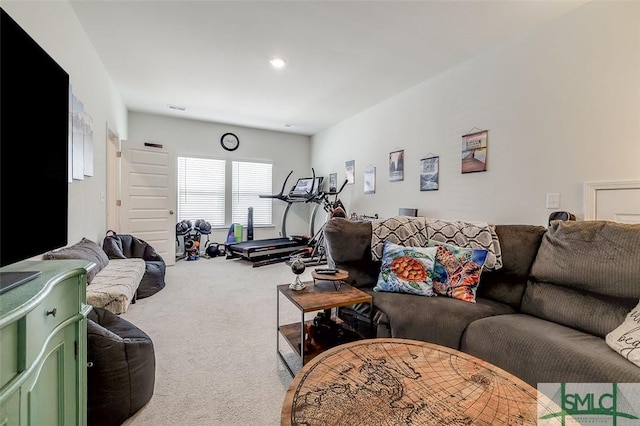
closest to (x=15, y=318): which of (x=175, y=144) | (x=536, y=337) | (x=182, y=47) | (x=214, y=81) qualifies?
(x=536, y=337)

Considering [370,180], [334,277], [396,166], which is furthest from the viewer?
[370,180]

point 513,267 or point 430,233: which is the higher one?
point 430,233

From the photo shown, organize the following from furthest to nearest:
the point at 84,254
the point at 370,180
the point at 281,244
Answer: the point at 281,244 → the point at 370,180 → the point at 84,254

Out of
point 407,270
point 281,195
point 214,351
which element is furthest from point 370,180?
point 214,351

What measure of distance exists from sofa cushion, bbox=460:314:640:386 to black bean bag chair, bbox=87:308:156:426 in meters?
1.83

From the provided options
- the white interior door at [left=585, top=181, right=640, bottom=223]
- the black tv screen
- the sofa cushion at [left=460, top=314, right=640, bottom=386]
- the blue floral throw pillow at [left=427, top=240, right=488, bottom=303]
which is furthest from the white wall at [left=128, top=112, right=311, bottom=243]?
the white interior door at [left=585, top=181, right=640, bottom=223]

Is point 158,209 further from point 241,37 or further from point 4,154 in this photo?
point 4,154

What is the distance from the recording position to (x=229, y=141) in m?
6.21

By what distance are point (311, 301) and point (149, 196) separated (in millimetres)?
4093

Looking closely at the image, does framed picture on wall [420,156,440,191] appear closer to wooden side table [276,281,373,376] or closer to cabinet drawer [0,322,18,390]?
wooden side table [276,281,373,376]

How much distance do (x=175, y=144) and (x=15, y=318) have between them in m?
5.63

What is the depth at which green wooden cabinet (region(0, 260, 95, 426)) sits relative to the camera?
75 cm

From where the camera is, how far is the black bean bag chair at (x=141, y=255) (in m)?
3.39

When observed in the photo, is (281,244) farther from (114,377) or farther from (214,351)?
(114,377)
